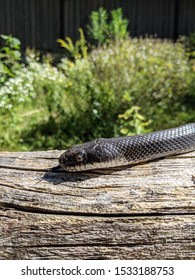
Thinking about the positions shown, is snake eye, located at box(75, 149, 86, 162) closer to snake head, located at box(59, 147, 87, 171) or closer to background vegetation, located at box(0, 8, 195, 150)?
snake head, located at box(59, 147, 87, 171)

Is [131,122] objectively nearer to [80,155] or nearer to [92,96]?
[92,96]

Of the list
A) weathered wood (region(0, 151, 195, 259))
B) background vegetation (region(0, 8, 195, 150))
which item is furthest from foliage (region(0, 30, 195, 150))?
weathered wood (region(0, 151, 195, 259))

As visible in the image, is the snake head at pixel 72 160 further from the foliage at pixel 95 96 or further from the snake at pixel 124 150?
the foliage at pixel 95 96

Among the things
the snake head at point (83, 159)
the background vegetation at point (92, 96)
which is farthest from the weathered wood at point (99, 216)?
the background vegetation at point (92, 96)

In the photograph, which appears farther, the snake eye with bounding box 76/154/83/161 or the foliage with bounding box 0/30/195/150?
the foliage with bounding box 0/30/195/150

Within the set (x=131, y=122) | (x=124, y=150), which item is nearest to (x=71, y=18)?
(x=131, y=122)

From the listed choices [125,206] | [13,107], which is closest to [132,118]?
[13,107]

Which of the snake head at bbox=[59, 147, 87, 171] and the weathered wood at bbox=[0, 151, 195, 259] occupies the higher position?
the snake head at bbox=[59, 147, 87, 171]
